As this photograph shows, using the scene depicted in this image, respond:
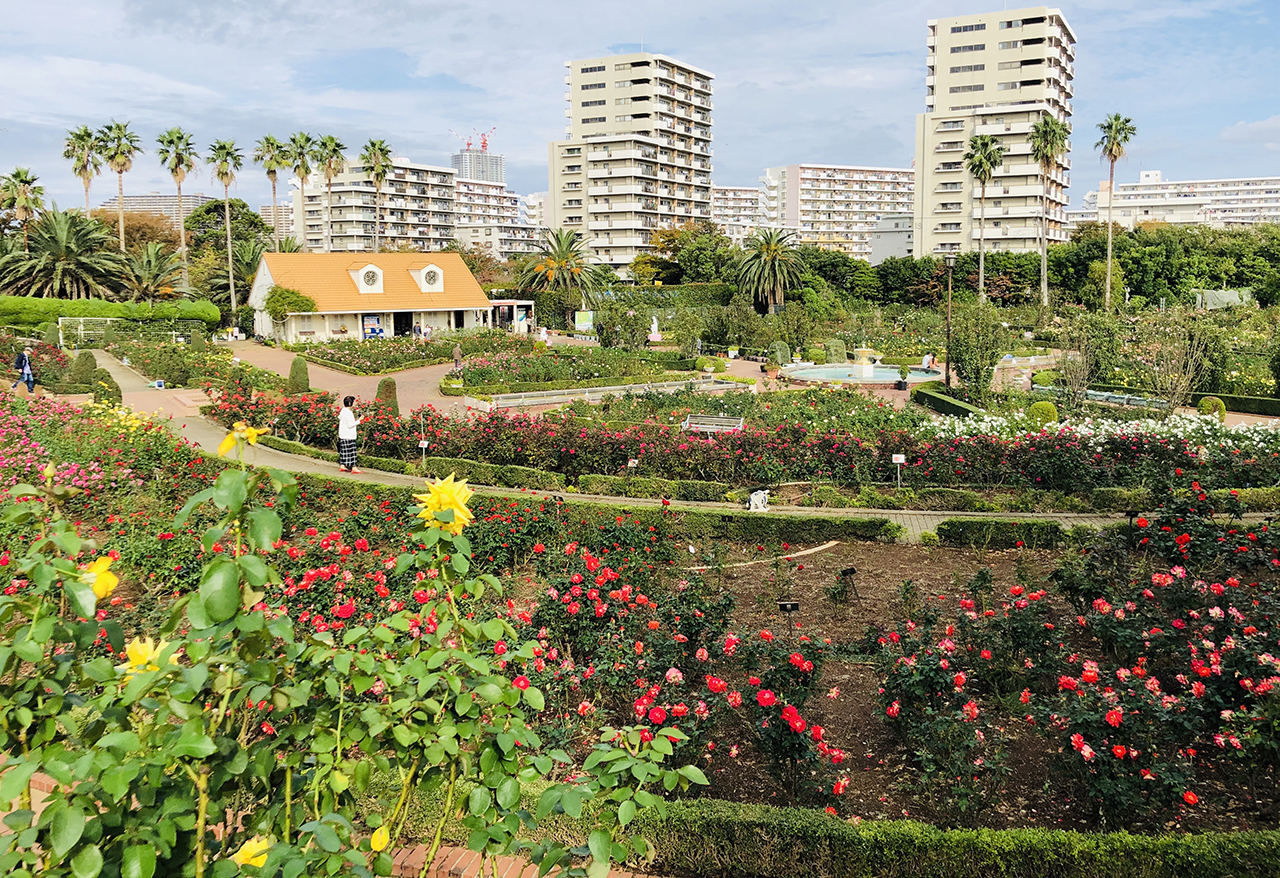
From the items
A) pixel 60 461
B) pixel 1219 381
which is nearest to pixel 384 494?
pixel 60 461

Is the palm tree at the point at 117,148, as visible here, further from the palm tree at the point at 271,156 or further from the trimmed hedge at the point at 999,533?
the trimmed hedge at the point at 999,533

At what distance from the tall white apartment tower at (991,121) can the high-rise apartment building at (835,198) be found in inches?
2512

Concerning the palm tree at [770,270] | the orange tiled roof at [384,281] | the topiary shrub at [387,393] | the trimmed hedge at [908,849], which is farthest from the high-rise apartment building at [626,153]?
the trimmed hedge at [908,849]

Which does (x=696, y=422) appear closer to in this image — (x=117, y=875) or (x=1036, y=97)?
(x=117, y=875)

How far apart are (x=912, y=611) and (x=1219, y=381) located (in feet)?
79.4

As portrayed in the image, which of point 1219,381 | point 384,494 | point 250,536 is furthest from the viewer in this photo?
point 1219,381

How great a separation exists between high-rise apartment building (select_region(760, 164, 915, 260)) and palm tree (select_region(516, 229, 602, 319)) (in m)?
94.0

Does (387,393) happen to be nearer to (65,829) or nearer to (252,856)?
(252,856)

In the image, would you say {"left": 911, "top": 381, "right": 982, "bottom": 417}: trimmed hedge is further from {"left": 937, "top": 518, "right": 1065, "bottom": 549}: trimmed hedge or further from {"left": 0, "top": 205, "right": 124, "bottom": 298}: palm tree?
{"left": 0, "top": 205, "right": 124, "bottom": 298}: palm tree

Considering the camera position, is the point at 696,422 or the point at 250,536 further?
the point at 696,422

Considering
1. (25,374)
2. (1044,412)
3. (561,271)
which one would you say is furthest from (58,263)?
(1044,412)

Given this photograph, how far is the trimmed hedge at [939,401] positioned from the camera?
24922 millimetres

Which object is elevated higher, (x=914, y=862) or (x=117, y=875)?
(x=117, y=875)

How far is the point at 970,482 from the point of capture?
53.6 feet
